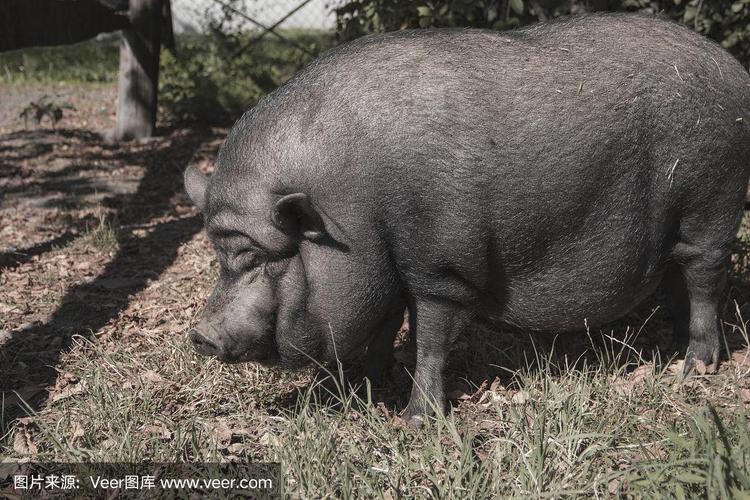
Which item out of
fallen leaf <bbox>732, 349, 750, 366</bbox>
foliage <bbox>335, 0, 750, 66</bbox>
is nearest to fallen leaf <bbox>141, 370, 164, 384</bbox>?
foliage <bbox>335, 0, 750, 66</bbox>

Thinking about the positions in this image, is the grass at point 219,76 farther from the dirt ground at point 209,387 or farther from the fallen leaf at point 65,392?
the fallen leaf at point 65,392

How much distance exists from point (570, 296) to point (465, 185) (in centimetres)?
84

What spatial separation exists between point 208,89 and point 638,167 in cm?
732

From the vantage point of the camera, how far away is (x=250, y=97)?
32.6ft

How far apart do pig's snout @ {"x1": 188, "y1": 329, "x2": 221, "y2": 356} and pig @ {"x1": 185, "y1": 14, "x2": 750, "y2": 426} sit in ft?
0.05

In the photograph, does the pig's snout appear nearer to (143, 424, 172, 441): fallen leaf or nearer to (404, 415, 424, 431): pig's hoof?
(143, 424, 172, 441): fallen leaf

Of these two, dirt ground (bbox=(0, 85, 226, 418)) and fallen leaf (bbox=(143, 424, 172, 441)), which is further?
dirt ground (bbox=(0, 85, 226, 418))

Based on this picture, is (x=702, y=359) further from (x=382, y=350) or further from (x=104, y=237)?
(x=104, y=237)

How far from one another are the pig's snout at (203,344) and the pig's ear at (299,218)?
64 centimetres

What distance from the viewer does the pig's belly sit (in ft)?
12.3

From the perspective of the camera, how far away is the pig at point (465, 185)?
340 cm

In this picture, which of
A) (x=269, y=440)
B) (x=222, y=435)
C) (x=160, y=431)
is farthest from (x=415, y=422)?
(x=160, y=431)

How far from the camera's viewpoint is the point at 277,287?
12.0 feet

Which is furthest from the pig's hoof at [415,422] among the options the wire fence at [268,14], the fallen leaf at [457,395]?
the wire fence at [268,14]
